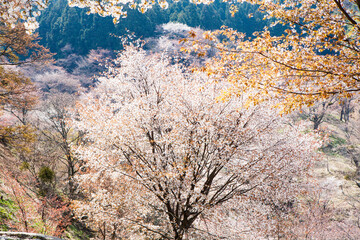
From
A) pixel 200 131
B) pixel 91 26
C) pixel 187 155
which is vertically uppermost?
pixel 91 26

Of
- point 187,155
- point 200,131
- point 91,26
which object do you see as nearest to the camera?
point 200,131

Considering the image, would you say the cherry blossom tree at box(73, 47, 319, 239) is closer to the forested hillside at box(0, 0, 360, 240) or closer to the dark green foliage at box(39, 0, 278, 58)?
the forested hillside at box(0, 0, 360, 240)

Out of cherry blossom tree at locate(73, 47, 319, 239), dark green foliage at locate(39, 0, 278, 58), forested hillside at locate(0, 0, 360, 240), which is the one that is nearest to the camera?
forested hillside at locate(0, 0, 360, 240)

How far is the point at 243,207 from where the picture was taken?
24.5ft

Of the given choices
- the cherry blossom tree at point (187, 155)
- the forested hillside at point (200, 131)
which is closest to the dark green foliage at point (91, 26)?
the forested hillside at point (200, 131)

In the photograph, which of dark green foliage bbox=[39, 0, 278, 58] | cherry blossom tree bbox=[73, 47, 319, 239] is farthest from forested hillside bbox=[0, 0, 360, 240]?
dark green foliage bbox=[39, 0, 278, 58]

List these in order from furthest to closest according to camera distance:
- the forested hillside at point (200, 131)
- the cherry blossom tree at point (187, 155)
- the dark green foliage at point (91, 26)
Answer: the dark green foliage at point (91, 26) < the cherry blossom tree at point (187, 155) < the forested hillside at point (200, 131)

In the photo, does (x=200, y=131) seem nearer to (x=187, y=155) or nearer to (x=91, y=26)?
(x=187, y=155)

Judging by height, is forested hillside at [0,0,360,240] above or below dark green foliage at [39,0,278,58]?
below

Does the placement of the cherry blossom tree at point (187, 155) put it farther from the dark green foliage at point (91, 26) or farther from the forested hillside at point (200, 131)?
the dark green foliage at point (91, 26)

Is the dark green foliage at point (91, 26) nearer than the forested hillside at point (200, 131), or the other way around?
the forested hillside at point (200, 131)

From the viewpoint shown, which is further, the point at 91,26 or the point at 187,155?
the point at 91,26

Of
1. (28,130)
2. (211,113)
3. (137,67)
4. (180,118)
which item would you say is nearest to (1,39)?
(28,130)

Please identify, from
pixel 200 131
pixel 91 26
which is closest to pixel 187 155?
pixel 200 131
